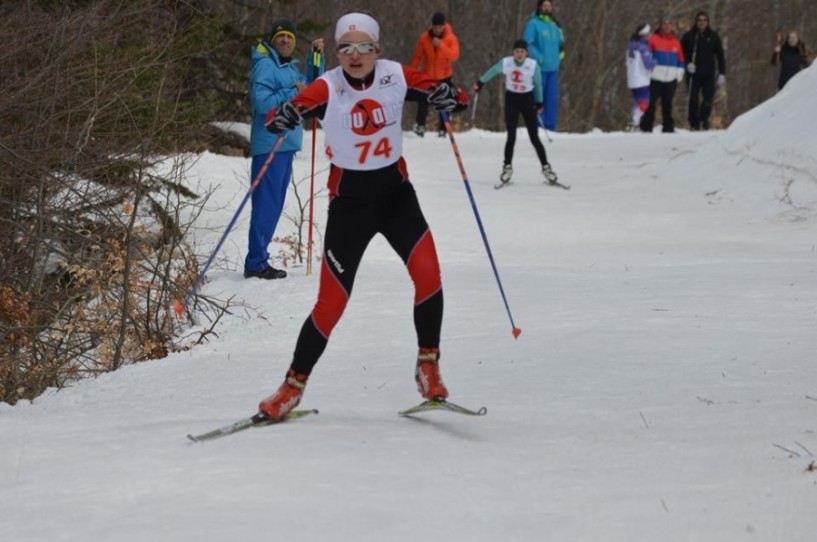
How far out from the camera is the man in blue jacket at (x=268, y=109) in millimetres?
9359

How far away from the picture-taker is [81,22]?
8977 mm

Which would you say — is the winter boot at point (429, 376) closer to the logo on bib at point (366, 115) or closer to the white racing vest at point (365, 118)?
the white racing vest at point (365, 118)

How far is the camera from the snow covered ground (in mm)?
4074

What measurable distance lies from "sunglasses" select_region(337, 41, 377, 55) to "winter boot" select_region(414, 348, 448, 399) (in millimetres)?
1353

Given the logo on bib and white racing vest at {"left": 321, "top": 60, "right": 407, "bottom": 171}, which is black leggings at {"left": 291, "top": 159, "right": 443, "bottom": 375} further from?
the logo on bib

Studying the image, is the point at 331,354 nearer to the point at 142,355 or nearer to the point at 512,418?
the point at 142,355

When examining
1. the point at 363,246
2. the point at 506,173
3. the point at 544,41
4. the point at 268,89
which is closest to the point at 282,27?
the point at 268,89

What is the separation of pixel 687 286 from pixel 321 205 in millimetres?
5740

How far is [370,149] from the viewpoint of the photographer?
5578 millimetres

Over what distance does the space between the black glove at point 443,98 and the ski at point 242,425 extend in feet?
4.97

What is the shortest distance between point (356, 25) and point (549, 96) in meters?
14.7

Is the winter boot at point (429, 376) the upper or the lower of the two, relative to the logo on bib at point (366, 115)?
lower

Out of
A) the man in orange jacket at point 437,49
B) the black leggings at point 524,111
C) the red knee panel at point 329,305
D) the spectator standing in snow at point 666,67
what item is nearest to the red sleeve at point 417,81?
the red knee panel at point 329,305

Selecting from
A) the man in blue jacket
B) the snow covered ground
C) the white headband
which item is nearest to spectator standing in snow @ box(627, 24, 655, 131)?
the snow covered ground
